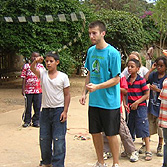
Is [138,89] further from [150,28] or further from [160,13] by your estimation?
[150,28]

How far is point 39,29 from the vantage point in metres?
11.7

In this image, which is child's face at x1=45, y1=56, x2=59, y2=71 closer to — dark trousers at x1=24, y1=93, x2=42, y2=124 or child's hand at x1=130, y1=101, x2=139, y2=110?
child's hand at x1=130, y1=101, x2=139, y2=110

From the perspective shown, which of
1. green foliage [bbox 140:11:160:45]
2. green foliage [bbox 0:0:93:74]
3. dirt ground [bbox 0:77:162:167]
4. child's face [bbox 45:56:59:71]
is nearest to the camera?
child's face [bbox 45:56:59:71]

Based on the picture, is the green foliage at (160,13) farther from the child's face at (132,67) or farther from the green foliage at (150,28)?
the child's face at (132,67)

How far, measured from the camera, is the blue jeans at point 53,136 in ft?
13.4

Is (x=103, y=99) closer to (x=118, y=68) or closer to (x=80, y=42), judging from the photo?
(x=118, y=68)

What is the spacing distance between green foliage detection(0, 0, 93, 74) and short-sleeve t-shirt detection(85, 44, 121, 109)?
7.87 meters

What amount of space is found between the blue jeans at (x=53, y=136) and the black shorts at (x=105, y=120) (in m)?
0.40

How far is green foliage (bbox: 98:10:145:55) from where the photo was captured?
17188 mm

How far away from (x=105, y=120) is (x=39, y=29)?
8.28 meters

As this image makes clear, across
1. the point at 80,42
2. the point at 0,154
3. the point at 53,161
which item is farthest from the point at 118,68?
the point at 80,42

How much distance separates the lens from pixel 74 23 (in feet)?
40.9

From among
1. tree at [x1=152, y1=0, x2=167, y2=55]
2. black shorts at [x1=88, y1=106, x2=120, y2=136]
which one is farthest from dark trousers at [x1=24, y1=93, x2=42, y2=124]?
tree at [x1=152, y1=0, x2=167, y2=55]

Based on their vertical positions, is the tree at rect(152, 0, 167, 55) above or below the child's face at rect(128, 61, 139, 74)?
above
